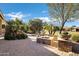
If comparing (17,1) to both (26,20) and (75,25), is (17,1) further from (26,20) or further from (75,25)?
(75,25)

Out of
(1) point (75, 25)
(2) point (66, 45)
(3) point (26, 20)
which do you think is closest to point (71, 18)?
(1) point (75, 25)

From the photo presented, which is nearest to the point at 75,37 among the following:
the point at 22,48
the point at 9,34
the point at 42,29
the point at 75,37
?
the point at 75,37

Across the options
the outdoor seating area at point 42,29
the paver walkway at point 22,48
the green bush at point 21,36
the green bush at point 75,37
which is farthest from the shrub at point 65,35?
the green bush at point 21,36

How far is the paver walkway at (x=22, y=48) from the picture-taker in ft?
16.5

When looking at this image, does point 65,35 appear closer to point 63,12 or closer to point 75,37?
point 75,37

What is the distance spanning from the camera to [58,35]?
5.12 meters

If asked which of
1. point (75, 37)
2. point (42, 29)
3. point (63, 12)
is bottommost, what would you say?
point (75, 37)

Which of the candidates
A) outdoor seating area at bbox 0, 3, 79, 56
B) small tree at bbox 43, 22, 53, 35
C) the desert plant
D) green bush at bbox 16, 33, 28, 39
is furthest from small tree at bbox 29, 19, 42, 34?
the desert plant

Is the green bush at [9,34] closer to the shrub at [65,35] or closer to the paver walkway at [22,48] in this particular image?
the paver walkway at [22,48]

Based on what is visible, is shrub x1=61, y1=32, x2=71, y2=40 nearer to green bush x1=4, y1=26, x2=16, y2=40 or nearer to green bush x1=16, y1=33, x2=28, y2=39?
green bush x1=16, y1=33, x2=28, y2=39

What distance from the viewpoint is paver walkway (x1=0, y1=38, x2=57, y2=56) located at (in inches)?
197

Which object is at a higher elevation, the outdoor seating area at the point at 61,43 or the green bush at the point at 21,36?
the green bush at the point at 21,36

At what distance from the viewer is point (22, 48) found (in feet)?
16.8

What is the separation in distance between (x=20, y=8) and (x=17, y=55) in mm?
918
